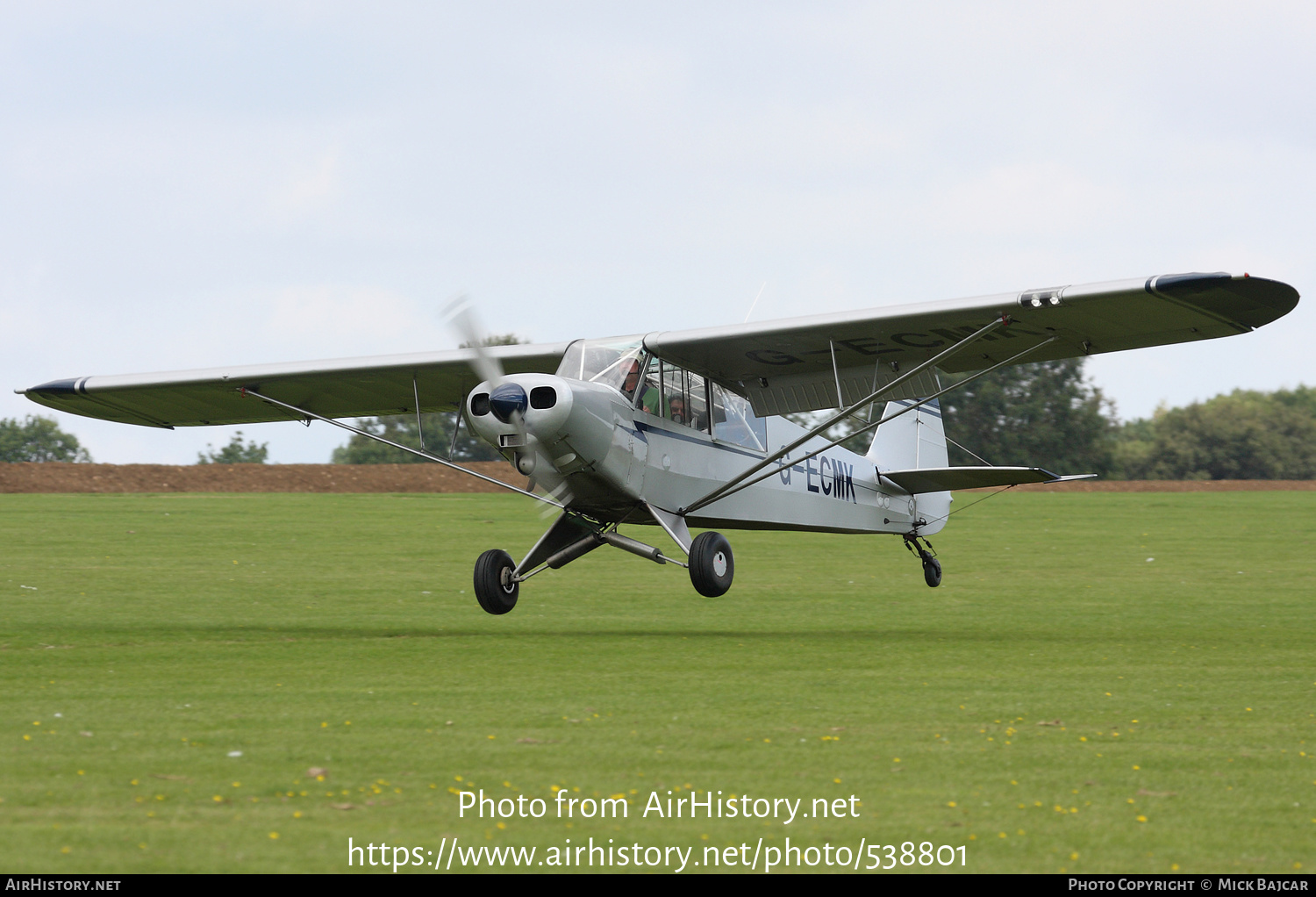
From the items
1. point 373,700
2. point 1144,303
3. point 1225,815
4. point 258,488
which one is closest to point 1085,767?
point 1225,815

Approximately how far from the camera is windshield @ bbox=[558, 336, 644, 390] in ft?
44.8

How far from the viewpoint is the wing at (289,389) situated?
16.2m

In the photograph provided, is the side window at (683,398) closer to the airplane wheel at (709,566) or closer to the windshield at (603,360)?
the windshield at (603,360)

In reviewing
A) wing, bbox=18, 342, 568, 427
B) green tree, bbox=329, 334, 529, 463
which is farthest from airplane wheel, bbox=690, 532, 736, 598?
green tree, bbox=329, 334, 529, 463

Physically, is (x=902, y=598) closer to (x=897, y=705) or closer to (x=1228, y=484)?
(x=897, y=705)

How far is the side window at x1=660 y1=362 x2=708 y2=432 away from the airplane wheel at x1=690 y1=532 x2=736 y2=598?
1507mm

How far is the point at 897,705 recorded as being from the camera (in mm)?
9461

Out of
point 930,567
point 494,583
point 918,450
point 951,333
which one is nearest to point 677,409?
point 494,583

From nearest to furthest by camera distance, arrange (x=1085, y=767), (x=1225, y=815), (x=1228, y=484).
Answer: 1. (x=1225, y=815)
2. (x=1085, y=767)
3. (x=1228, y=484)

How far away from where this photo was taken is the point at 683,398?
14664 millimetres

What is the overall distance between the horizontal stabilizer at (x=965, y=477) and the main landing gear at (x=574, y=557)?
358cm

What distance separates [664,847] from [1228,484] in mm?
62571

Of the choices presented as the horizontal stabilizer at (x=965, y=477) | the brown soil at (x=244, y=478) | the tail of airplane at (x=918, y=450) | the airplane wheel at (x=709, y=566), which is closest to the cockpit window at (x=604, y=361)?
the airplane wheel at (x=709, y=566)
